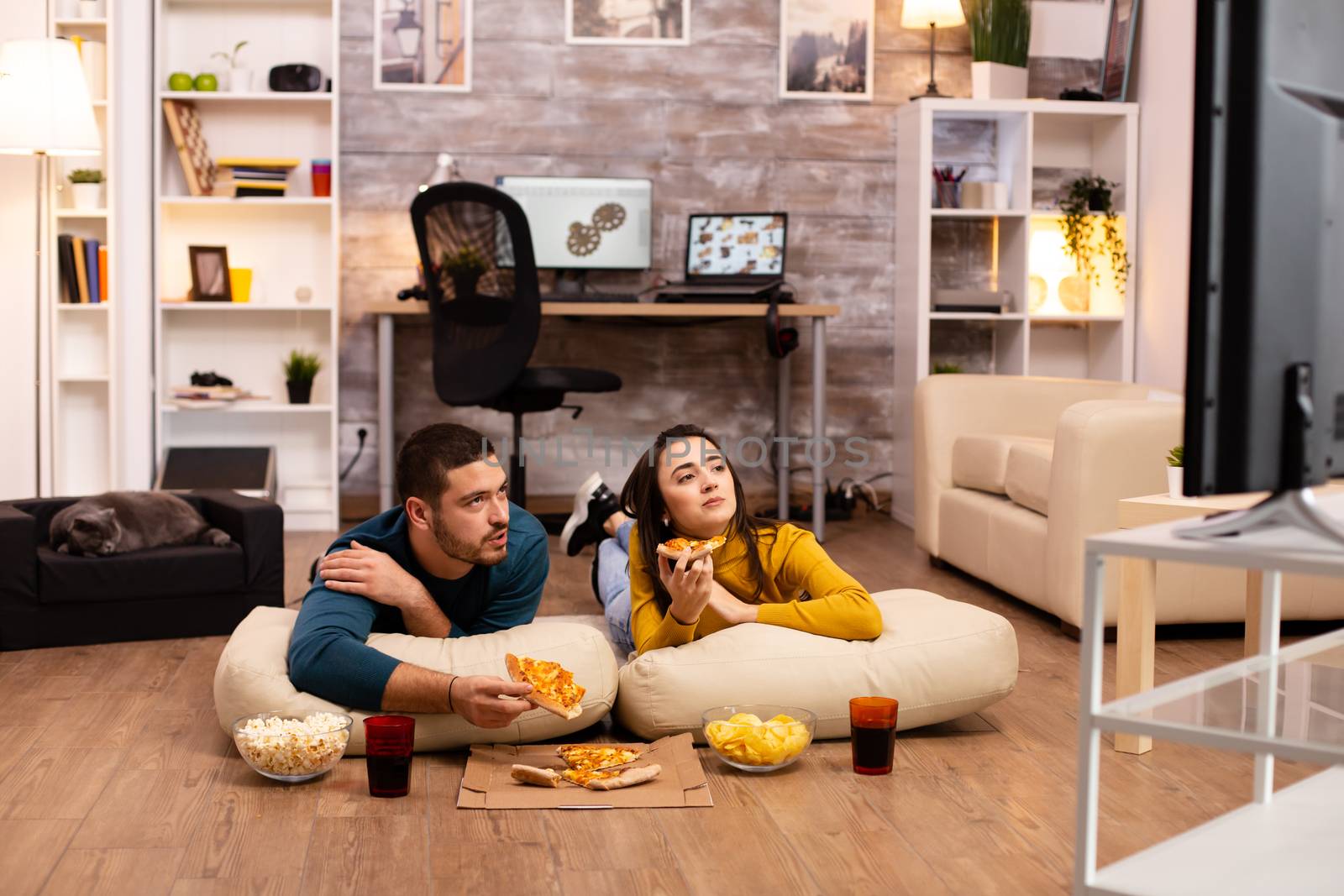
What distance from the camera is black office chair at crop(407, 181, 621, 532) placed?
4.38 meters

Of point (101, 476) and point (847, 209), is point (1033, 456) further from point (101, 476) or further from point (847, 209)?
point (101, 476)

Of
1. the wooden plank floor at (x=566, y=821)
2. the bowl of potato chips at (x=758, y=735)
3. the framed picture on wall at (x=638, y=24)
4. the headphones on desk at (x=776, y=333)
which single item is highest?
the framed picture on wall at (x=638, y=24)

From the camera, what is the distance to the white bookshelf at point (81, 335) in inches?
193

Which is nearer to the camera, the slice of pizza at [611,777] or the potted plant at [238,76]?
the slice of pizza at [611,777]

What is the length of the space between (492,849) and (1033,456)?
2.27m

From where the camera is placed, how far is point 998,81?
18.0ft

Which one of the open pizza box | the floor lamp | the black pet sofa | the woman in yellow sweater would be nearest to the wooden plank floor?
the open pizza box

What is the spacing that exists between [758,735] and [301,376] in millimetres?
3580

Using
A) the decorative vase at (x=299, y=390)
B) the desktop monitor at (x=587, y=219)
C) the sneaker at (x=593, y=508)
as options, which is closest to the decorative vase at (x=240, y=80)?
the desktop monitor at (x=587, y=219)

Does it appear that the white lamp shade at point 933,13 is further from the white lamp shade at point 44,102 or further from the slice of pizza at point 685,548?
the slice of pizza at point 685,548

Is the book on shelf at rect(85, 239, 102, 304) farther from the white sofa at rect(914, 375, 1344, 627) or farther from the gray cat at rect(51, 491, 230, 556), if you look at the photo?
the white sofa at rect(914, 375, 1344, 627)

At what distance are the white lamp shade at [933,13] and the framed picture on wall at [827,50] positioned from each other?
25cm

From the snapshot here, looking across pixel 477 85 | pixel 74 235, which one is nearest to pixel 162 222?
pixel 74 235

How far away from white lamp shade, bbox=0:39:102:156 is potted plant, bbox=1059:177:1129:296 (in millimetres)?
3681
